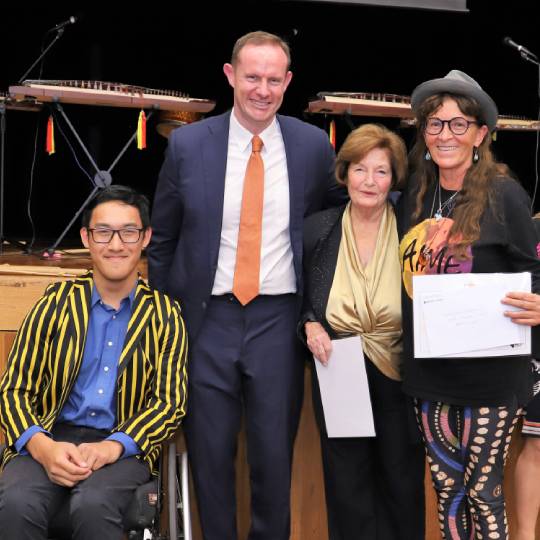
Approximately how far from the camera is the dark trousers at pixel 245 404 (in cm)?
245

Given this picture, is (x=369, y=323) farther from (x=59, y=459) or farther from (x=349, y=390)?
(x=59, y=459)

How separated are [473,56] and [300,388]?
591cm

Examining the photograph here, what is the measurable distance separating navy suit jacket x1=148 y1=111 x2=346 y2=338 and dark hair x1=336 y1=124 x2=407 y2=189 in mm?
198

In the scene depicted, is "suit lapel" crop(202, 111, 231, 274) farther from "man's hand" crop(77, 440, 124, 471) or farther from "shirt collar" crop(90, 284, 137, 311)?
"man's hand" crop(77, 440, 124, 471)

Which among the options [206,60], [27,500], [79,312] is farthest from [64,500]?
[206,60]

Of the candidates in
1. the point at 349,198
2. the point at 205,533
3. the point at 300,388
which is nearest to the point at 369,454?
the point at 300,388

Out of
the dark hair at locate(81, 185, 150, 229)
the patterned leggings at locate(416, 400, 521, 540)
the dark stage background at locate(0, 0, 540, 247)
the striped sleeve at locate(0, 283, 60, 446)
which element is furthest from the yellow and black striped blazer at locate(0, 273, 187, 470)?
the dark stage background at locate(0, 0, 540, 247)

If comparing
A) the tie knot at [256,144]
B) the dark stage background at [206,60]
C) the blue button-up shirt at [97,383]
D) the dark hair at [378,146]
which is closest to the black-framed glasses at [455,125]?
the dark hair at [378,146]

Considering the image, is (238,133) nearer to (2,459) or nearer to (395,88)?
(2,459)

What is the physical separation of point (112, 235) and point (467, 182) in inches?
40.0

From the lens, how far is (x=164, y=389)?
2285 mm

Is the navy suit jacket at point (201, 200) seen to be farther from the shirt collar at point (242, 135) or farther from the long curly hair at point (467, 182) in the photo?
the long curly hair at point (467, 182)

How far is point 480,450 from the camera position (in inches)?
83.0

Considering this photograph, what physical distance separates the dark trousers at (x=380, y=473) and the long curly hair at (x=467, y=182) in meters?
0.49
